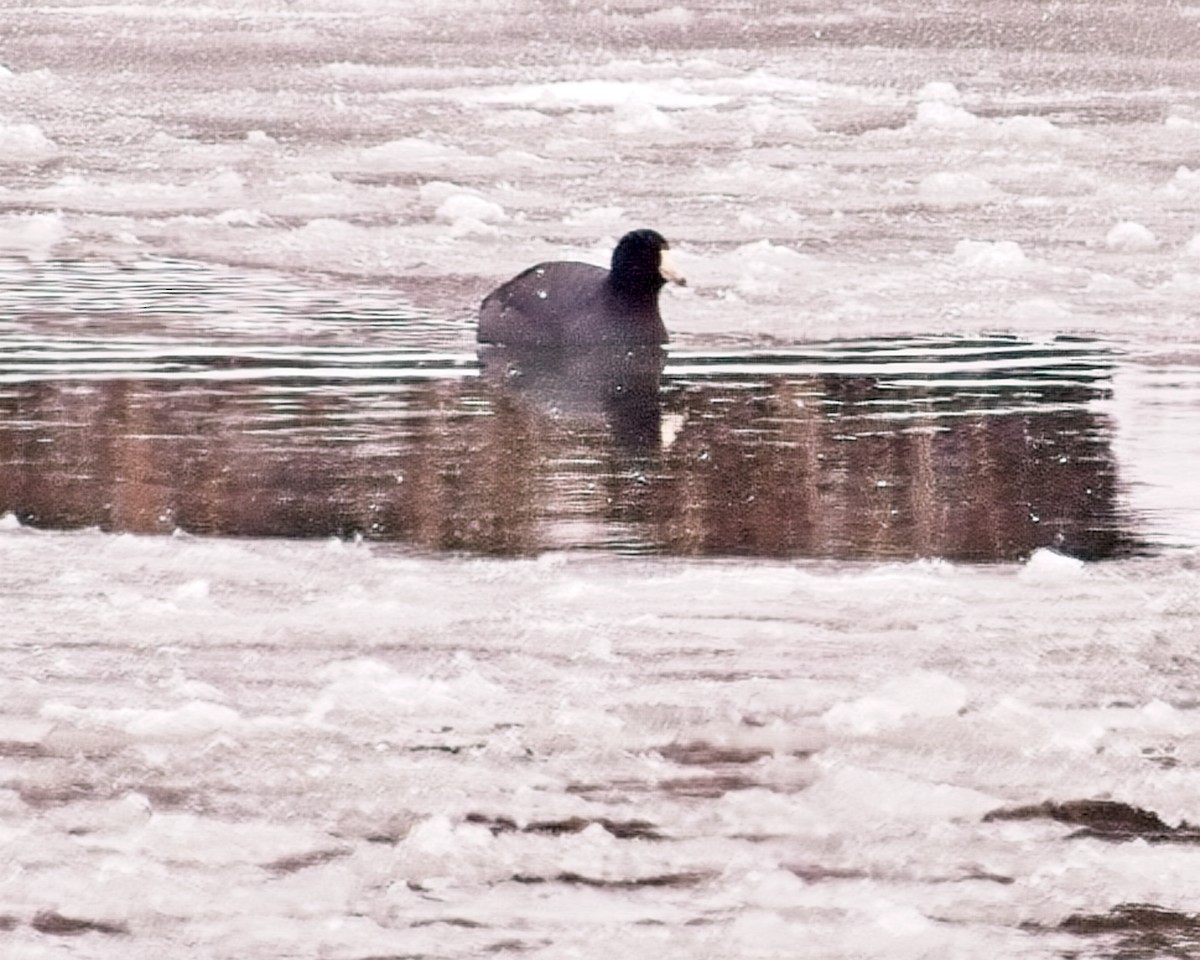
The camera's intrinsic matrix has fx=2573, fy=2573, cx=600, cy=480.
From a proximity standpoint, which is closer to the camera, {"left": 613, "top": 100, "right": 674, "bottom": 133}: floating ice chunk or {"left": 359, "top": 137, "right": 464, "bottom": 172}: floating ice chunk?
{"left": 359, "top": 137, "right": 464, "bottom": 172}: floating ice chunk

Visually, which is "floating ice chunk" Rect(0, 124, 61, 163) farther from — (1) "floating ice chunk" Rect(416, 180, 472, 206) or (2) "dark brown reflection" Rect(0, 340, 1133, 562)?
(2) "dark brown reflection" Rect(0, 340, 1133, 562)

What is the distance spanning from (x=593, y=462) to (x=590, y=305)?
3026 mm

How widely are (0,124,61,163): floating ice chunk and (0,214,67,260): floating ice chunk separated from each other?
208cm

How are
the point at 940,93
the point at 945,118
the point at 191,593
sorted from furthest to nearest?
the point at 940,93, the point at 945,118, the point at 191,593

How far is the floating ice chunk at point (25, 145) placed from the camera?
675 inches

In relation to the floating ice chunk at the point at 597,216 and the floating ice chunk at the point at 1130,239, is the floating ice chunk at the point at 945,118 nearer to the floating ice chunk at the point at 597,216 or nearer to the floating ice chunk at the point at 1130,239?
the floating ice chunk at the point at 597,216

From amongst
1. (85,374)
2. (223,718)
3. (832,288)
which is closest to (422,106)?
(832,288)

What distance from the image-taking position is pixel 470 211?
15.1 m

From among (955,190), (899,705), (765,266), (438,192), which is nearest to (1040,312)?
(765,266)

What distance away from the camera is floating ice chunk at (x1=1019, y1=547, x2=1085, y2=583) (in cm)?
689

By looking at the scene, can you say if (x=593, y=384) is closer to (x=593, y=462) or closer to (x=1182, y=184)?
(x=593, y=462)

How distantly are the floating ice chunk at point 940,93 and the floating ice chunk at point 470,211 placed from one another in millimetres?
4602

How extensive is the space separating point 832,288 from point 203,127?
6.72 meters

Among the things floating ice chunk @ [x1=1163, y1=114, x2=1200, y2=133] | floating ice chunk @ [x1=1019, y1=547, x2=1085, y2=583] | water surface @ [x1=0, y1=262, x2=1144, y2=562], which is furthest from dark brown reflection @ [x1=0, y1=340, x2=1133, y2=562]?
floating ice chunk @ [x1=1163, y1=114, x2=1200, y2=133]
